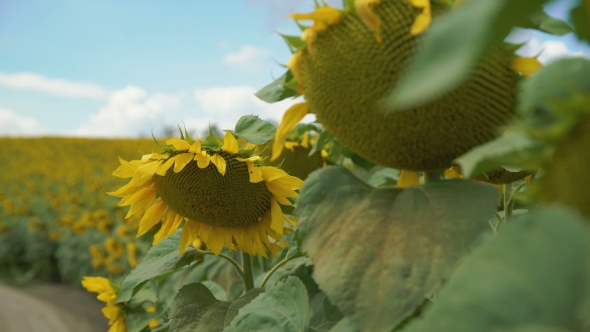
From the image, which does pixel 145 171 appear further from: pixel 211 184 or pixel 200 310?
pixel 200 310

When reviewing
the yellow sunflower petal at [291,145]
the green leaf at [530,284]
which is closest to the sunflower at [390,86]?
the green leaf at [530,284]

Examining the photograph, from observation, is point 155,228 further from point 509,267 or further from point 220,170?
point 509,267

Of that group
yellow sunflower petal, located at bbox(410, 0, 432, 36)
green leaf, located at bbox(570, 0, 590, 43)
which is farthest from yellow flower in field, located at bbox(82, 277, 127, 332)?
green leaf, located at bbox(570, 0, 590, 43)

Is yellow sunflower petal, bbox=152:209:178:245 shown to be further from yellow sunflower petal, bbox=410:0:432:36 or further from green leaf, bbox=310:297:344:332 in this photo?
yellow sunflower petal, bbox=410:0:432:36

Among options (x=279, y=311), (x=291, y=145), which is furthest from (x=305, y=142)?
(x=279, y=311)

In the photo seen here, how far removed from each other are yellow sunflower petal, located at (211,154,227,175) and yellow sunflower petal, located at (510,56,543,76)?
581 millimetres

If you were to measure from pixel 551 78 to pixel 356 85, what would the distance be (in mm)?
183

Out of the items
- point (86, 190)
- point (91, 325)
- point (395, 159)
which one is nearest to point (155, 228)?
point (395, 159)

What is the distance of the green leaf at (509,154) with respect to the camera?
14.7 inches

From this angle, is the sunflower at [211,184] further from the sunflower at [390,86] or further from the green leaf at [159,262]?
the sunflower at [390,86]

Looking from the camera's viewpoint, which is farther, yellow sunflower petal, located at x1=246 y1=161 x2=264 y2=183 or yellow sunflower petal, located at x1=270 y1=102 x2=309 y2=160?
yellow sunflower petal, located at x1=246 y1=161 x2=264 y2=183

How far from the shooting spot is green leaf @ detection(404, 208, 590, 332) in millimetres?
287

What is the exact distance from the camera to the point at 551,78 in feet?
1.25

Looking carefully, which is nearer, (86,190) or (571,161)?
(571,161)
